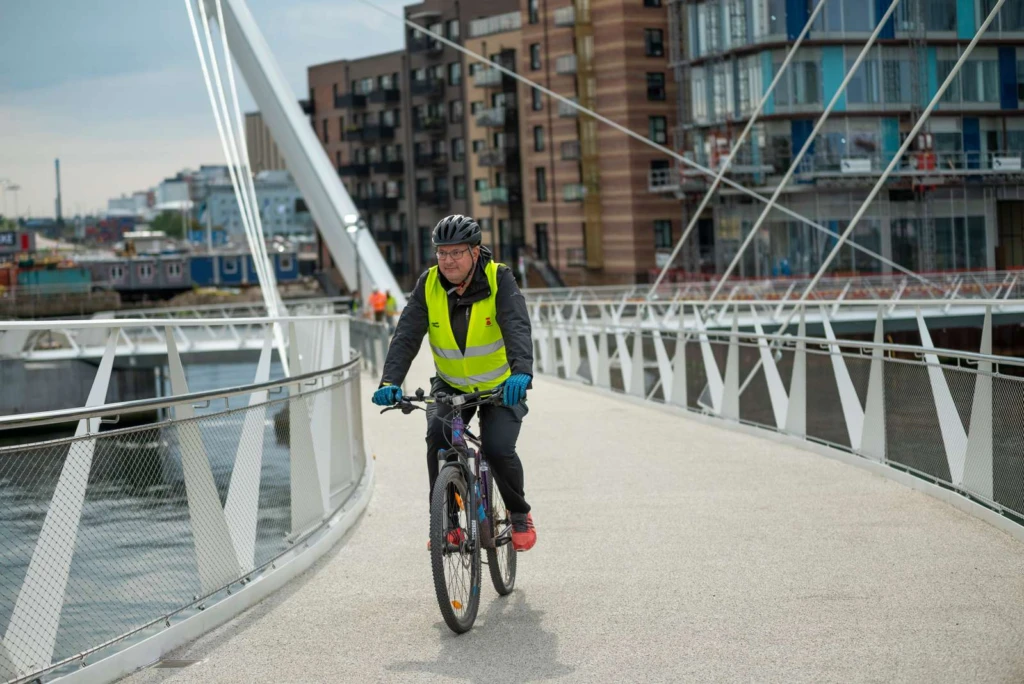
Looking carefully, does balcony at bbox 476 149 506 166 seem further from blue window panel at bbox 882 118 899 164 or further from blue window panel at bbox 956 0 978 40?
blue window panel at bbox 956 0 978 40

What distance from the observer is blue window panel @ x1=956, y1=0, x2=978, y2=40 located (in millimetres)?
28266

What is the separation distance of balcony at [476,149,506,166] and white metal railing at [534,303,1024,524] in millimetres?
67076

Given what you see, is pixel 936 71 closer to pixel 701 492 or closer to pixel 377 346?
pixel 377 346

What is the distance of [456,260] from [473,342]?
1.30ft

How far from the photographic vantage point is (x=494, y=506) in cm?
688

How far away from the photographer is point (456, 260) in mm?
6426

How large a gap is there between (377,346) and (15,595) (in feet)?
86.1

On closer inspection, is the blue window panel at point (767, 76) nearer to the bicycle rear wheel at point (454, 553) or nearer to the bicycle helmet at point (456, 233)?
the bicycle helmet at point (456, 233)

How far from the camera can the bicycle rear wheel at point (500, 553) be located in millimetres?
6727

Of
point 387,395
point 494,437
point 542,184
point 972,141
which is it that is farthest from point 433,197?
point 387,395

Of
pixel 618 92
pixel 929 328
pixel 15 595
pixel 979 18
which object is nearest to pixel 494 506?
pixel 15 595

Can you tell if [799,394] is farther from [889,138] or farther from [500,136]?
[500,136]

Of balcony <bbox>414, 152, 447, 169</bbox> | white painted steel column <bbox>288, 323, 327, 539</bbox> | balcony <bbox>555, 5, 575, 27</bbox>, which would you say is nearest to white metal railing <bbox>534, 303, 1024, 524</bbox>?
white painted steel column <bbox>288, 323, 327, 539</bbox>

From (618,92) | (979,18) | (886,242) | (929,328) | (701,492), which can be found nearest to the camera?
(701,492)
